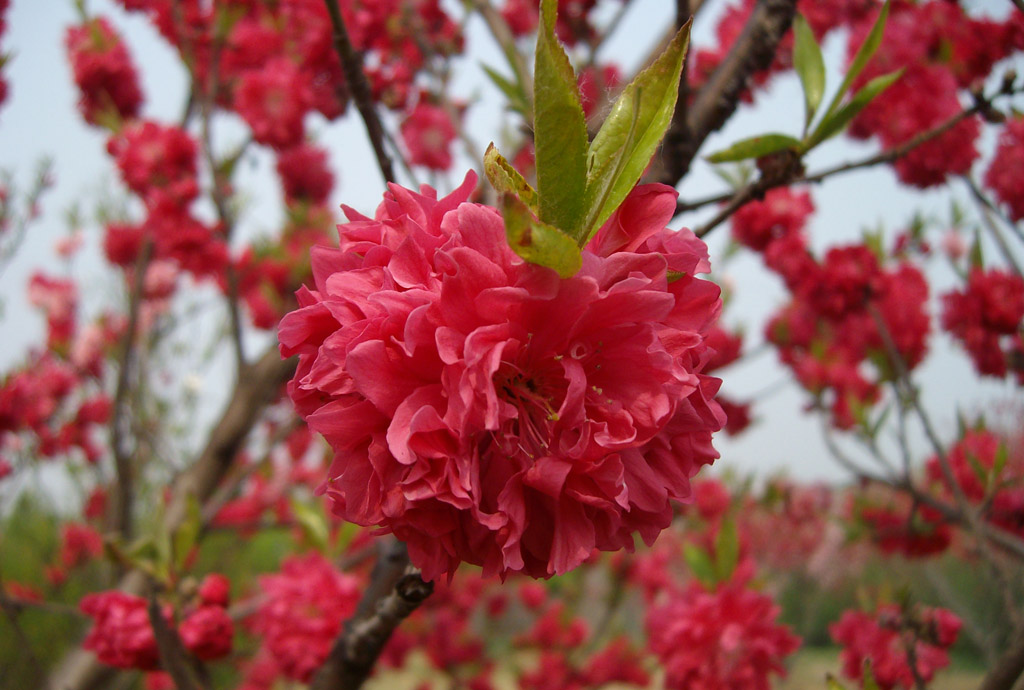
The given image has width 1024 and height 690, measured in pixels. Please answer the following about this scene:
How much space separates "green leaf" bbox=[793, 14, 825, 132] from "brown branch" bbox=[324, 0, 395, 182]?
30.2 inches

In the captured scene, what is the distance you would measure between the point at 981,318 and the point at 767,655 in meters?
1.32

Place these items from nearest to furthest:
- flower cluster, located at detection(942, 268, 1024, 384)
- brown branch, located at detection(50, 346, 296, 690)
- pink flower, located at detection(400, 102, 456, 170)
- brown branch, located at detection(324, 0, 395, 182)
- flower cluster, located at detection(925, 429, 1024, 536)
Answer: brown branch, located at detection(324, 0, 395, 182) → flower cluster, located at detection(942, 268, 1024, 384) → flower cluster, located at detection(925, 429, 1024, 536) → brown branch, located at detection(50, 346, 296, 690) → pink flower, located at detection(400, 102, 456, 170)

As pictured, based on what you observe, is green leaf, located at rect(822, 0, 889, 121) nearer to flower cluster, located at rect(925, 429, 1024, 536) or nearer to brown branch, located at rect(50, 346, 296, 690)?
flower cluster, located at rect(925, 429, 1024, 536)

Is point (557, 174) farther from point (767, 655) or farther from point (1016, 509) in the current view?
point (1016, 509)

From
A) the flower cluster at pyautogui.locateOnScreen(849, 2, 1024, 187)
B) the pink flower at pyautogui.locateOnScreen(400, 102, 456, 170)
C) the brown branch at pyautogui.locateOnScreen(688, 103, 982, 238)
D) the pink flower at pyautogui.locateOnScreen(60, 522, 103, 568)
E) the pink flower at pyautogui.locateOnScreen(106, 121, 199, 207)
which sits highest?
the pink flower at pyautogui.locateOnScreen(106, 121, 199, 207)

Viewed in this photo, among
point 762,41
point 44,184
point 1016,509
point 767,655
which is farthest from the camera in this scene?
point 44,184

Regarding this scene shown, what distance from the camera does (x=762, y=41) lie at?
4.18 feet

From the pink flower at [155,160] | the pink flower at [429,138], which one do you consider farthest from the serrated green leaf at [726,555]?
the pink flower at [155,160]

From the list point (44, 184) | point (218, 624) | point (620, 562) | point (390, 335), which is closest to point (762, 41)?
point (390, 335)

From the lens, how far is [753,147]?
1004 millimetres

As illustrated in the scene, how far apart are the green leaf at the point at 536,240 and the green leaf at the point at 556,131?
5 centimetres

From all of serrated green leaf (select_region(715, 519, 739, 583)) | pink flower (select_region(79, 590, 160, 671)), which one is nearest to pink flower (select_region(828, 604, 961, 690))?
serrated green leaf (select_region(715, 519, 739, 583))

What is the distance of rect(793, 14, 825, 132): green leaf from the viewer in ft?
3.58

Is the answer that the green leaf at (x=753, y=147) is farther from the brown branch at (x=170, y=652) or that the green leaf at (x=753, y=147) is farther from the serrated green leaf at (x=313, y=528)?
the serrated green leaf at (x=313, y=528)
